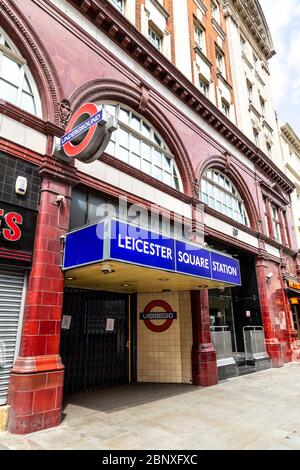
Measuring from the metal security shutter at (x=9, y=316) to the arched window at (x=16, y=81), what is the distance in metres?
4.01

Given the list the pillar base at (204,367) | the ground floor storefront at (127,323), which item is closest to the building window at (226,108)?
the ground floor storefront at (127,323)

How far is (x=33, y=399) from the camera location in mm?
5832

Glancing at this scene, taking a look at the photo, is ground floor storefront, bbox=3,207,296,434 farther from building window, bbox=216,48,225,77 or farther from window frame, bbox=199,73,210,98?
building window, bbox=216,48,225,77

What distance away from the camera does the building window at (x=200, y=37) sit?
17.0 metres

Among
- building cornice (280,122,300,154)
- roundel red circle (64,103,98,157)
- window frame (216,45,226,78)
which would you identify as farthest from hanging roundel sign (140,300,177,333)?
building cornice (280,122,300,154)

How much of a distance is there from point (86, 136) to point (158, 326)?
Answer: 23.1ft

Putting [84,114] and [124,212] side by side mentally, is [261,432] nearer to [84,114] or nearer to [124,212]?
[124,212]

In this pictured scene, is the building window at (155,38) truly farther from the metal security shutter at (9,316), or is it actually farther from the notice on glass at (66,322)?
the metal security shutter at (9,316)

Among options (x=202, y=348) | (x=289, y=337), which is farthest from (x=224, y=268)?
(x=289, y=337)

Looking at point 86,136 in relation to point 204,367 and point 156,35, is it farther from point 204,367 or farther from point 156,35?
point 156,35

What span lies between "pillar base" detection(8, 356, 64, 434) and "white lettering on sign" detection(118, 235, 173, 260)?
9.11ft

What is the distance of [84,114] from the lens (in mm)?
7188

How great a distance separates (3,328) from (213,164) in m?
11.5
